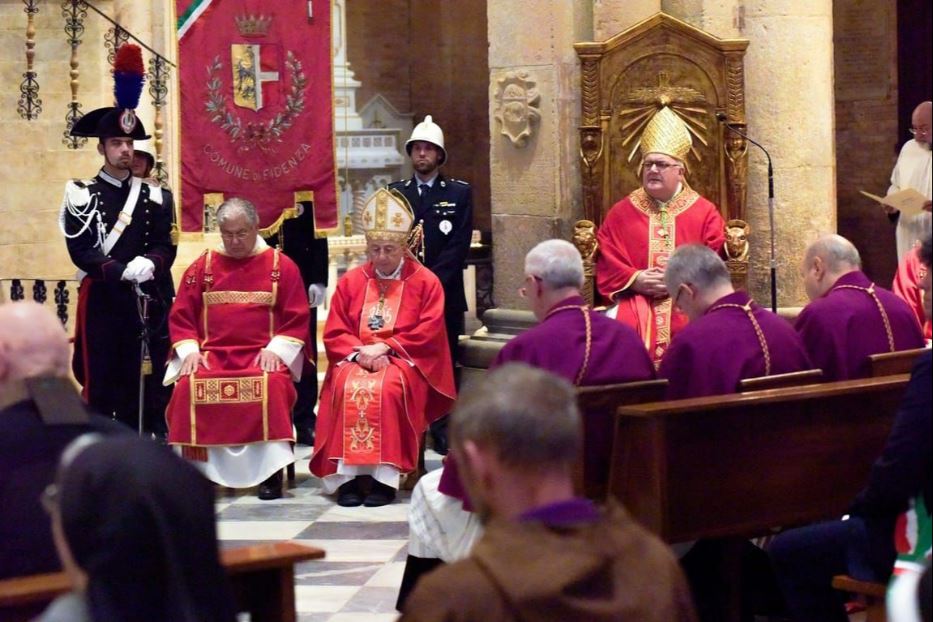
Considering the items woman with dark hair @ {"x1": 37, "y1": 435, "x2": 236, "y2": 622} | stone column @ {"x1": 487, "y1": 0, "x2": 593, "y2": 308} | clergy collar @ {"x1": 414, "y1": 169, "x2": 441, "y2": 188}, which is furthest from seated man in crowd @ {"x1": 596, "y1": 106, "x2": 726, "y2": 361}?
woman with dark hair @ {"x1": 37, "y1": 435, "x2": 236, "y2": 622}

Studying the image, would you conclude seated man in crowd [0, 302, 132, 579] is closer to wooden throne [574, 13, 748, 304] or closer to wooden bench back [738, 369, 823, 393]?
wooden bench back [738, 369, 823, 393]

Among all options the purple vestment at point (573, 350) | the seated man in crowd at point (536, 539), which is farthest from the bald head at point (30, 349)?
the purple vestment at point (573, 350)

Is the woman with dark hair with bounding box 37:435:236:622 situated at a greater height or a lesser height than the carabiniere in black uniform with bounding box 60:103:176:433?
lesser

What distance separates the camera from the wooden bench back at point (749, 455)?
17.0ft

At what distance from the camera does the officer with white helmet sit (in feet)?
29.9

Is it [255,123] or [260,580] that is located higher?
[255,123]

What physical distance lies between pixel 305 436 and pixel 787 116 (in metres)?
3.23

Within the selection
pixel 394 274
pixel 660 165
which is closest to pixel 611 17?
pixel 660 165

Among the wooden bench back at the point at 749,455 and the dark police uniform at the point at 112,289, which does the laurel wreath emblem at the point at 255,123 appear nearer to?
the dark police uniform at the point at 112,289

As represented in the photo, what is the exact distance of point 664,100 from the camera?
851cm

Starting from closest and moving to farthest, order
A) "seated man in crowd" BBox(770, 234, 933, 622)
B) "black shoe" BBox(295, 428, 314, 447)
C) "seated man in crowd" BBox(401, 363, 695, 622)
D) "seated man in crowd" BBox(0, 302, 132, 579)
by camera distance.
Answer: "seated man in crowd" BBox(401, 363, 695, 622) → "seated man in crowd" BBox(0, 302, 132, 579) → "seated man in crowd" BBox(770, 234, 933, 622) → "black shoe" BBox(295, 428, 314, 447)

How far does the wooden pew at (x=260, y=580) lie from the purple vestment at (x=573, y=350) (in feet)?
5.57

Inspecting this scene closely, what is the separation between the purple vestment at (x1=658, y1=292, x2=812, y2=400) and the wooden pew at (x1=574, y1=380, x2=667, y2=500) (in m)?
0.19

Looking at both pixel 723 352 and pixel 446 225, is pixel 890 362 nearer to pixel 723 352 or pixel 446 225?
pixel 723 352
